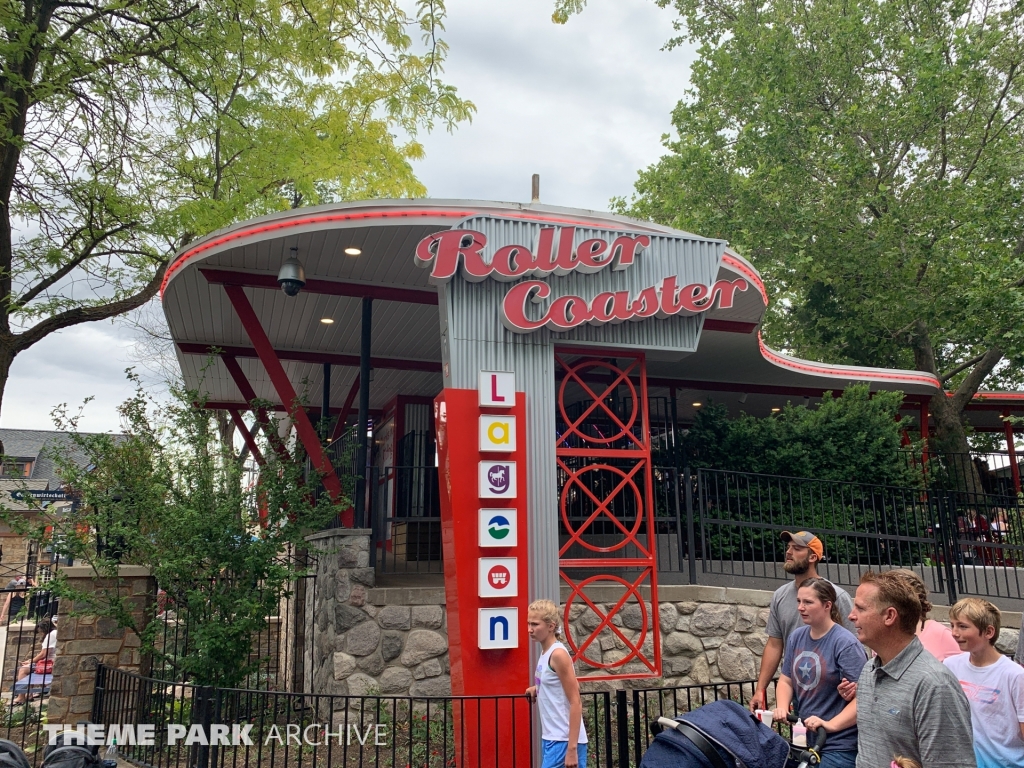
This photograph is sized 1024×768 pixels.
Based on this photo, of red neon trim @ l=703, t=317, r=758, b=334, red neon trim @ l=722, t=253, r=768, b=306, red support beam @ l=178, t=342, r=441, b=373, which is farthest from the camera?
red support beam @ l=178, t=342, r=441, b=373

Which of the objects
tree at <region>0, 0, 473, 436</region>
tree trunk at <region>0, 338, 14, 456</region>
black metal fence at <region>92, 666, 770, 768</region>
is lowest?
black metal fence at <region>92, 666, 770, 768</region>

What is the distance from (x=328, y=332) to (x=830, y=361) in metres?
15.6

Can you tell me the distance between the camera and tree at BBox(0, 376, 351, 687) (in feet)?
24.7

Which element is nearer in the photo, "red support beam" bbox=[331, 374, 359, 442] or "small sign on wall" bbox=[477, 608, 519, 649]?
"small sign on wall" bbox=[477, 608, 519, 649]

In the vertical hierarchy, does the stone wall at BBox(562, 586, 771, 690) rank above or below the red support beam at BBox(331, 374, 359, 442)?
below

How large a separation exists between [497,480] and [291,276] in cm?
314

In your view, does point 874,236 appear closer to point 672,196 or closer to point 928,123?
point 928,123

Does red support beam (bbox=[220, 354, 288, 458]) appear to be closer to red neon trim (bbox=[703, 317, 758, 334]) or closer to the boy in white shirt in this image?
red neon trim (bbox=[703, 317, 758, 334])

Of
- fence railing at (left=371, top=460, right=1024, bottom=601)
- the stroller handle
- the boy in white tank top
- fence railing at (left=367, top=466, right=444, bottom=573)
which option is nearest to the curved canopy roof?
fence railing at (left=367, top=466, right=444, bottom=573)

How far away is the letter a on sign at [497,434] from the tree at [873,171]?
13.8 meters

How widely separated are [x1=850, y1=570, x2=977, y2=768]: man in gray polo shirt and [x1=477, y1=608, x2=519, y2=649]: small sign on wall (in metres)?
4.09

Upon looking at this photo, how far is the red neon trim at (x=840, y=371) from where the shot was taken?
13.5 m

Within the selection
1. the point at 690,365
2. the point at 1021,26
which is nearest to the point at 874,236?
the point at 1021,26

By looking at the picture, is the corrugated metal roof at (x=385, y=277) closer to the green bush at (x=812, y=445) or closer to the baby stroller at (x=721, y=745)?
the green bush at (x=812, y=445)
